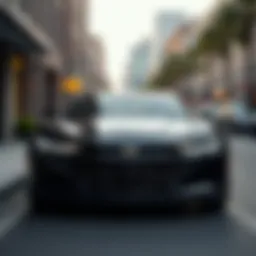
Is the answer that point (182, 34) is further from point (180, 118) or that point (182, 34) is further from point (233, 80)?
point (180, 118)

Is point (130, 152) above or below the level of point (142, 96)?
below

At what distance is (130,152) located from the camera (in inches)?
313

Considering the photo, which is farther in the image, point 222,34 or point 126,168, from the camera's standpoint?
point 222,34

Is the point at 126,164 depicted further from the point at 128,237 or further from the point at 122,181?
the point at 128,237

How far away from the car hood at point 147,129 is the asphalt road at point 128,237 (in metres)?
0.84

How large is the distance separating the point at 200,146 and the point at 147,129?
1.96 feet

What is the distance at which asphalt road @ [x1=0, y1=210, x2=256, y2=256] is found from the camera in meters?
6.25

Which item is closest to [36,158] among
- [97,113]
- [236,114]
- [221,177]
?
[97,113]

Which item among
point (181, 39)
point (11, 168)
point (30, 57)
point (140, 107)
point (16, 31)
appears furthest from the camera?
point (181, 39)

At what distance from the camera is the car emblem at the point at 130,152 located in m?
7.94

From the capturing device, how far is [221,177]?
8391 mm

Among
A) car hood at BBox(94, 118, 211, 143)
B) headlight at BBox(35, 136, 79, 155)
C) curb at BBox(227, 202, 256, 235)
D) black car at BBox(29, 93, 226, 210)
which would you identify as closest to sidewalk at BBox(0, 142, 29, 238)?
black car at BBox(29, 93, 226, 210)

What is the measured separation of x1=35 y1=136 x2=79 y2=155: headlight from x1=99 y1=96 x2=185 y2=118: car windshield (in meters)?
1.02

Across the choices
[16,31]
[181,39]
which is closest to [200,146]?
[16,31]
